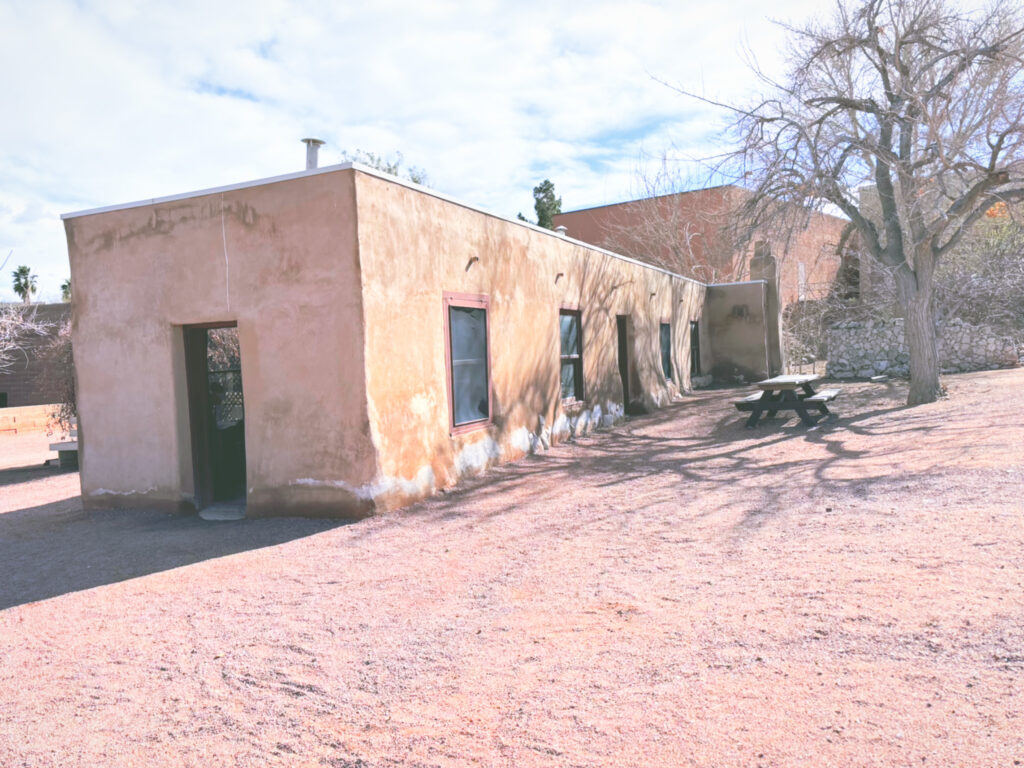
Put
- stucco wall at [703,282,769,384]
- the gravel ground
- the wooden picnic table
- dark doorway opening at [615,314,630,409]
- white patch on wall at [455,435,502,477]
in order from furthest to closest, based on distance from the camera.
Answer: stucco wall at [703,282,769,384] → dark doorway opening at [615,314,630,409] → the wooden picnic table → white patch on wall at [455,435,502,477] → the gravel ground

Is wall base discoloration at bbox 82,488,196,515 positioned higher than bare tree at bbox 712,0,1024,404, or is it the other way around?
bare tree at bbox 712,0,1024,404

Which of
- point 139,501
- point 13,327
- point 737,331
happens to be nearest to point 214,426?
point 139,501

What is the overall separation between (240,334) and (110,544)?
2.19m

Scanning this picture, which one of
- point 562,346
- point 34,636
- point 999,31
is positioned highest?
point 999,31

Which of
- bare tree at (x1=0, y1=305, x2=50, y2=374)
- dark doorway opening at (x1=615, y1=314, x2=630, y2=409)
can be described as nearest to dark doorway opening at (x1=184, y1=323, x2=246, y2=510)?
dark doorway opening at (x1=615, y1=314, x2=630, y2=409)

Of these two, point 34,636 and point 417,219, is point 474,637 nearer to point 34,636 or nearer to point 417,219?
point 34,636

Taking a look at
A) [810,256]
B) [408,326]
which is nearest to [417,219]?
[408,326]

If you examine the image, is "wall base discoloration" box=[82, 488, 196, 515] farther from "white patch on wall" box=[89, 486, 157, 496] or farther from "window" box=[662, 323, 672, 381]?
"window" box=[662, 323, 672, 381]

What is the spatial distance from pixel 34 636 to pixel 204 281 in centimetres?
374

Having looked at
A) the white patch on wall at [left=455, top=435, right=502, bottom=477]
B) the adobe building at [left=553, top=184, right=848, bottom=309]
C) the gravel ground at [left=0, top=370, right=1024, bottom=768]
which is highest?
the adobe building at [left=553, top=184, right=848, bottom=309]

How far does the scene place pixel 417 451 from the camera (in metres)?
7.26

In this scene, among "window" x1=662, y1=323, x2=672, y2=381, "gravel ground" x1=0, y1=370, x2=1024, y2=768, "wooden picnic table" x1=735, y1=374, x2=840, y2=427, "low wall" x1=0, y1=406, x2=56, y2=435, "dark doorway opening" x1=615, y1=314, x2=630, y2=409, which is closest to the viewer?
"gravel ground" x1=0, y1=370, x2=1024, y2=768

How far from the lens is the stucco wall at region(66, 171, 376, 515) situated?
6.60 m

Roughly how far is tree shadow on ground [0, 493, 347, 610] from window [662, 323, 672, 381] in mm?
10701
